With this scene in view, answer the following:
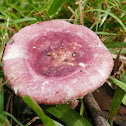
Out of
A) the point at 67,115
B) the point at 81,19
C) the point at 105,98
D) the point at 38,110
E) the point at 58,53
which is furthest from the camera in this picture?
the point at 81,19

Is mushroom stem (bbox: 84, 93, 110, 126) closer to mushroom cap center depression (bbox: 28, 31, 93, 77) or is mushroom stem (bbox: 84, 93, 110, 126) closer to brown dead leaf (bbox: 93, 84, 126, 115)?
brown dead leaf (bbox: 93, 84, 126, 115)

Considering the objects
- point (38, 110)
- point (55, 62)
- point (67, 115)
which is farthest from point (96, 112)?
point (38, 110)

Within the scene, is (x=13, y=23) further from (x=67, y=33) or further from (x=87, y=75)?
(x=87, y=75)

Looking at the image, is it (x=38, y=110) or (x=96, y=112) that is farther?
(x=96, y=112)

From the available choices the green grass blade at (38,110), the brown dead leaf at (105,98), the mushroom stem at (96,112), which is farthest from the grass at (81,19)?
the green grass blade at (38,110)

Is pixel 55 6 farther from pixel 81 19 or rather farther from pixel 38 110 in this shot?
pixel 38 110

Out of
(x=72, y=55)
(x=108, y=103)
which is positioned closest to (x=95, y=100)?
(x=108, y=103)

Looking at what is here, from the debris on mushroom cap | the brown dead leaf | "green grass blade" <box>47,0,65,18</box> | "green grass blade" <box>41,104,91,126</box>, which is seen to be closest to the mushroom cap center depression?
the debris on mushroom cap
